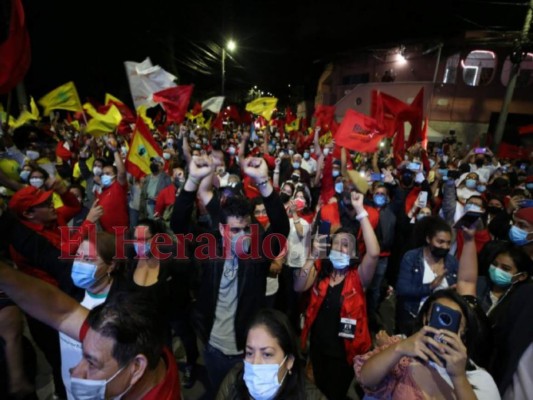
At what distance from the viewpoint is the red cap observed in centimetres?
312

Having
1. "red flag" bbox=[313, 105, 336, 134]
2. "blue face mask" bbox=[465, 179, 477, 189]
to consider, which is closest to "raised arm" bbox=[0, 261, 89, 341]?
"blue face mask" bbox=[465, 179, 477, 189]

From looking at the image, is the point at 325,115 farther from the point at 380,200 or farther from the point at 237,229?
the point at 237,229

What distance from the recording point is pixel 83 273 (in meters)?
2.35

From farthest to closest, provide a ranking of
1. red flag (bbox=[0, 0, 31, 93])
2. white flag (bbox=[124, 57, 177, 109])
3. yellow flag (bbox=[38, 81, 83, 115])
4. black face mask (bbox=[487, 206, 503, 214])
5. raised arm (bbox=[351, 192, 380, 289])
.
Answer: white flag (bbox=[124, 57, 177, 109]), yellow flag (bbox=[38, 81, 83, 115]), black face mask (bbox=[487, 206, 503, 214]), red flag (bbox=[0, 0, 31, 93]), raised arm (bbox=[351, 192, 380, 289])

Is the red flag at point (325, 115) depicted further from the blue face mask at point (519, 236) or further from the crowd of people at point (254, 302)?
the blue face mask at point (519, 236)

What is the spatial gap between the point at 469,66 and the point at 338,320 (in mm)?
24175

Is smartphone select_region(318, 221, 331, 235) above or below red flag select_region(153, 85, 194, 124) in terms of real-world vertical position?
below

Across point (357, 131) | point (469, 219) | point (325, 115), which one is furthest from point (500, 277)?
point (325, 115)

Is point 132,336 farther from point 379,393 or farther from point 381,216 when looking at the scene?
point 381,216

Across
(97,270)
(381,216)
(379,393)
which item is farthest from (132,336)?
(381,216)

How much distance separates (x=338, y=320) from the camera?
2.66 m

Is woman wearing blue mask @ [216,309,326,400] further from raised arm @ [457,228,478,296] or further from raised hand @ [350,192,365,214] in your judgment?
raised arm @ [457,228,478,296]

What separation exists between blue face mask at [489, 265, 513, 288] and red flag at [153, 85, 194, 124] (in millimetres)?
7646

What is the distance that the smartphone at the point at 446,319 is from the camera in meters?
1.48
